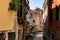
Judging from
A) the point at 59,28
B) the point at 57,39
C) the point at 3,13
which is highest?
the point at 3,13

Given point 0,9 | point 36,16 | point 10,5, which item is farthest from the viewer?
point 36,16

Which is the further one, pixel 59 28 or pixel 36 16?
pixel 36 16

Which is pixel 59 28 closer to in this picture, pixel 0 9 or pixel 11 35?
pixel 11 35

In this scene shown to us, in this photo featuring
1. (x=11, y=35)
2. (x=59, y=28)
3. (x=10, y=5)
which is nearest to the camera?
(x=10, y=5)

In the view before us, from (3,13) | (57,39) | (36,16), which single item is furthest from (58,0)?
(36,16)

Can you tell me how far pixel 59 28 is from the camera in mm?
15719

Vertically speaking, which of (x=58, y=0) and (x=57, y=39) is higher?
(x=58, y=0)

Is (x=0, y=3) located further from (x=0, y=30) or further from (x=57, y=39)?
(x=57, y=39)

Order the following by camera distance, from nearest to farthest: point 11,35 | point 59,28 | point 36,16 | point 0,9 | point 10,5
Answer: point 0,9
point 10,5
point 11,35
point 59,28
point 36,16

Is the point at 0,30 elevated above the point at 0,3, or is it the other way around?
the point at 0,3

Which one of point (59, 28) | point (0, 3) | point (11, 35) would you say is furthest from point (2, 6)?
point (59, 28)

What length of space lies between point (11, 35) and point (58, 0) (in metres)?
5.75

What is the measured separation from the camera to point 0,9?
9547mm

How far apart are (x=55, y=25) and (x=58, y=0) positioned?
2.20 metres
